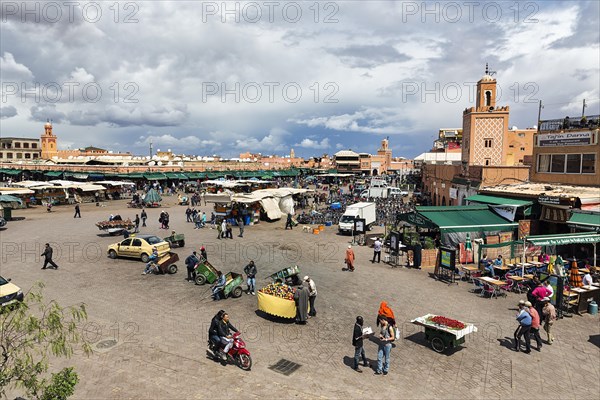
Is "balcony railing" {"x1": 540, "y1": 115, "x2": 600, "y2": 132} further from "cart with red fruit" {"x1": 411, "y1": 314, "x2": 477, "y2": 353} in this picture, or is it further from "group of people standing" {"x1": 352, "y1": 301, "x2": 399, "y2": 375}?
"group of people standing" {"x1": 352, "y1": 301, "x2": 399, "y2": 375}

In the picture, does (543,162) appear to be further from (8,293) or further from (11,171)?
(11,171)

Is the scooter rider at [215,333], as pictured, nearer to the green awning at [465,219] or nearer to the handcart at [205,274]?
the handcart at [205,274]

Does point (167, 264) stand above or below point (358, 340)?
below

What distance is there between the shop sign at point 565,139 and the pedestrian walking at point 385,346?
21.0 meters

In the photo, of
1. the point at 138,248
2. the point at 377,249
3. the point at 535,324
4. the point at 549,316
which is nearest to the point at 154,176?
the point at 138,248

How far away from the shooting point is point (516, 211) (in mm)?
21766

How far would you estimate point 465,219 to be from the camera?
2023 cm

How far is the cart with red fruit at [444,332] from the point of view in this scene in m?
9.72

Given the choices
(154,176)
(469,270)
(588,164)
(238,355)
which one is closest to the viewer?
(238,355)

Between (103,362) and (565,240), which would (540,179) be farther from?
(103,362)

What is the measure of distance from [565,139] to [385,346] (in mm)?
22049

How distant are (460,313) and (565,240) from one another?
22.6ft

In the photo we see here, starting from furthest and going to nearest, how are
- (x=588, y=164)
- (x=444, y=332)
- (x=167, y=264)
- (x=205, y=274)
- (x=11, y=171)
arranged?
(x=11, y=171), (x=588, y=164), (x=167, y=264), (x=205, y=274), (x=444, y=332)

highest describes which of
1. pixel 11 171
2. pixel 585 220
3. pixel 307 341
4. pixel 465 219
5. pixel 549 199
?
pixel 11 171
